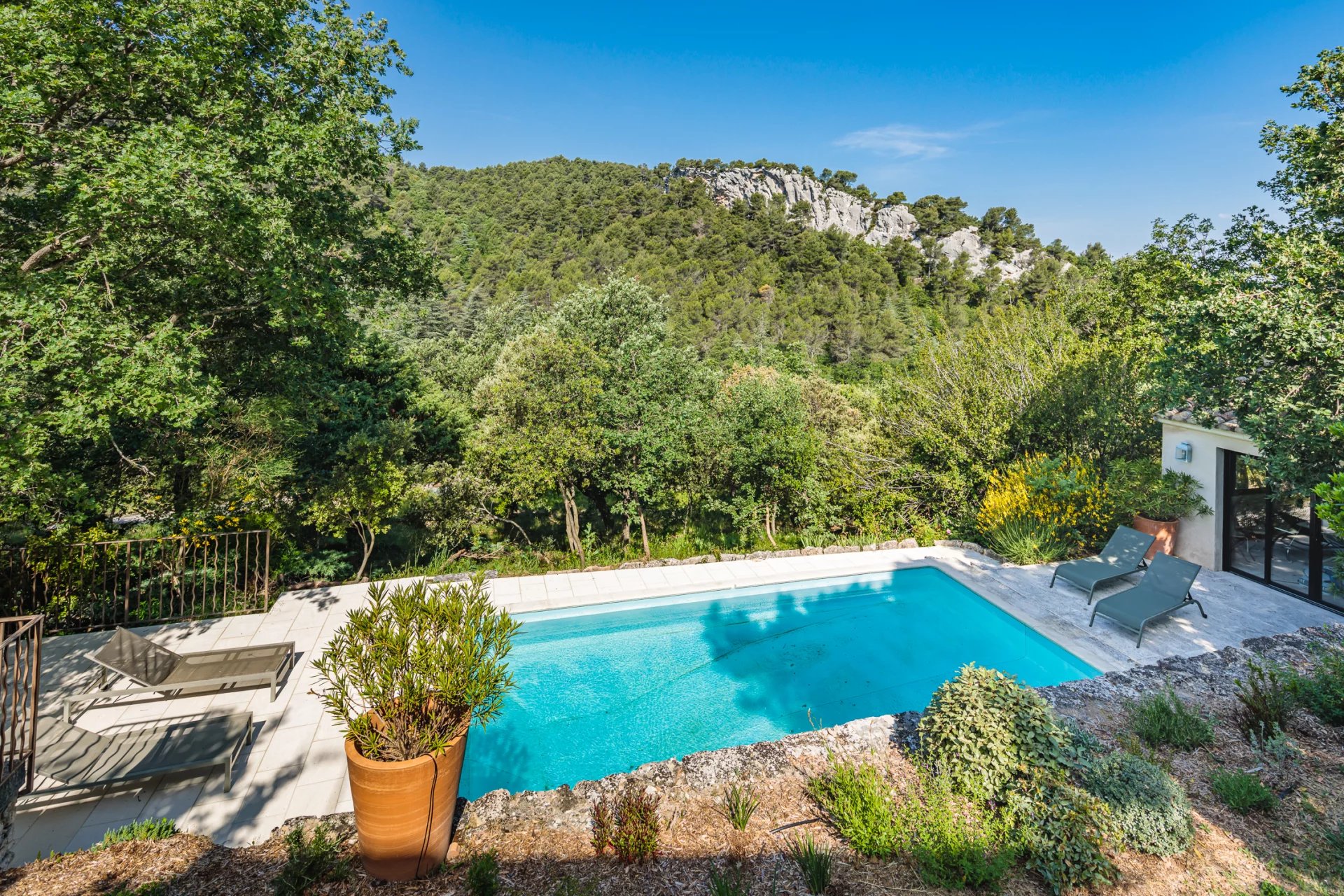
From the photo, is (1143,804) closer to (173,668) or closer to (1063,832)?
(1063,832)

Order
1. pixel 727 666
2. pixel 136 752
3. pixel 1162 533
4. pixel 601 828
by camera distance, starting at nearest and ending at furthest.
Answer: pixel 601 828 < pixel 136 752 < pixel 727 666 < pixel 1162 533

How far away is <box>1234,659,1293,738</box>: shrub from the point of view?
4430 millimetres

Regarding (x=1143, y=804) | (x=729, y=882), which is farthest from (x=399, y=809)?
(x=1143, y=804)

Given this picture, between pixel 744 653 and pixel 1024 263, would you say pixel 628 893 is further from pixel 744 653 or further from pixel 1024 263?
pixel 1024 263

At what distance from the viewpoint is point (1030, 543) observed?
27.2 ft

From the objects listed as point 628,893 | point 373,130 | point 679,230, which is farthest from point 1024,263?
point 628,893

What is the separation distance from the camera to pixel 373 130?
27.8ft

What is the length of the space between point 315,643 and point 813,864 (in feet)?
17.6

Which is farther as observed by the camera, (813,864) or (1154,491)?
(1154,491)

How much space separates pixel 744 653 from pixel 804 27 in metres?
25.5

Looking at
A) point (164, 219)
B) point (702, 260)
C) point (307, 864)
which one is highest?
point (702, 260)

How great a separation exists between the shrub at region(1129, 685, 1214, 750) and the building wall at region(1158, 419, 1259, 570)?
4.43m

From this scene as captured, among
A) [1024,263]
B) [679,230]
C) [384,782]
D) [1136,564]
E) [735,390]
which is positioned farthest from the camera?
[1024,263]

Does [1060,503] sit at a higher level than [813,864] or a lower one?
higher
